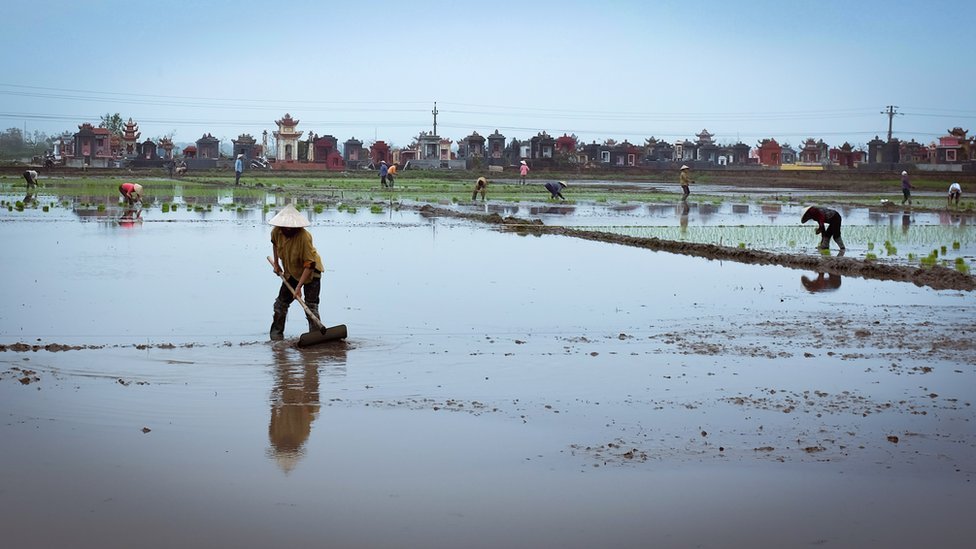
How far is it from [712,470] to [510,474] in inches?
46.3

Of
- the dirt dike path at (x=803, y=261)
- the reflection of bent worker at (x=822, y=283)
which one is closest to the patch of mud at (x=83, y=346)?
the reflection of bent worker at (x=822, y=283)

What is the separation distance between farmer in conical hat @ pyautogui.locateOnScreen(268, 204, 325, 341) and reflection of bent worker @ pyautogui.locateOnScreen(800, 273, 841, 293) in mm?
7440

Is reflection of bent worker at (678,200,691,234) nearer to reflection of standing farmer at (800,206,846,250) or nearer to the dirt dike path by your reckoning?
the dirt dike path

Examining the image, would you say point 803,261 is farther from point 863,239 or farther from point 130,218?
point 130,218

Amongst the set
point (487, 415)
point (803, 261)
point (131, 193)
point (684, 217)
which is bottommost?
point (487, 415)

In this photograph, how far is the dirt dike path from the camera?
1614 centimetres

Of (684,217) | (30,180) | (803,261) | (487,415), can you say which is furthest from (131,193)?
(487,415)

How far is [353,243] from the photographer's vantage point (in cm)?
2114

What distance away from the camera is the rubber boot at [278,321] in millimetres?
10391

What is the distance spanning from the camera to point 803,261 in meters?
18.2

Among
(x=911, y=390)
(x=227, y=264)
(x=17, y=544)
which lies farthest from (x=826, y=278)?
(x=17, y=544)

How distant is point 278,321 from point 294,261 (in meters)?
0.64

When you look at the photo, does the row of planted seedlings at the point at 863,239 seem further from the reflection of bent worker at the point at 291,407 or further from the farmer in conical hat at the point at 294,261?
the reflection of bent worker at the point at 291,407

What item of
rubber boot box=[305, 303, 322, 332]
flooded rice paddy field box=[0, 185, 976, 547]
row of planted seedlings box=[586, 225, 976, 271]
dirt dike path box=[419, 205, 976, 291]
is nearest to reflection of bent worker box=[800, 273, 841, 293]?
flooded rice paddy field box=[0, 185, 976, 547]
